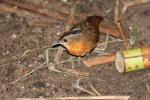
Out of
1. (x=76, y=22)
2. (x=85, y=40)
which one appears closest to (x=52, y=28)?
(x=76, y=22)

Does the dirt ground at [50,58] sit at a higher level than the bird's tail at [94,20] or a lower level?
lower

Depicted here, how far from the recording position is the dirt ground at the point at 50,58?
17.4ft

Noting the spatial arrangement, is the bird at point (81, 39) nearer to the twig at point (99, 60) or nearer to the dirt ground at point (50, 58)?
the twig at point (99, 60)

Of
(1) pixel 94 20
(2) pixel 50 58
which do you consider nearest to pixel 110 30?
(1) pixel 94 20

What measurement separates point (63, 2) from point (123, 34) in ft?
3.76

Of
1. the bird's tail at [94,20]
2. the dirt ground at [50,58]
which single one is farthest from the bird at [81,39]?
the dirt ground at [50,58]

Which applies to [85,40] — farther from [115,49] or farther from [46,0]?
[46,0]

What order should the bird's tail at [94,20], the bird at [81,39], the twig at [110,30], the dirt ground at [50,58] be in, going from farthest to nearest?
1. the twig at [110,30]
2. the bird's tail at [94,20]
3. the bird at [81,39]
4. the dirt ground at [50,58]

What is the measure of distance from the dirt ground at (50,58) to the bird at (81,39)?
22 centimetres

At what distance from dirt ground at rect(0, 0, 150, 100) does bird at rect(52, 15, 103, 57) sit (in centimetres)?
22

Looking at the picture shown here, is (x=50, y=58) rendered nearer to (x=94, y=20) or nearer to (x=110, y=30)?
(x=94, y=20)

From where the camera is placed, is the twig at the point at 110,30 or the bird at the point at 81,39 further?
the twig at the point at 110,30

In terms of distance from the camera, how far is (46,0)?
21.6ft

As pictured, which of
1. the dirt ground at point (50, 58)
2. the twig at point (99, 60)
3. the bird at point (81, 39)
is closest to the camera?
the dirt ground at point (50, 58)
